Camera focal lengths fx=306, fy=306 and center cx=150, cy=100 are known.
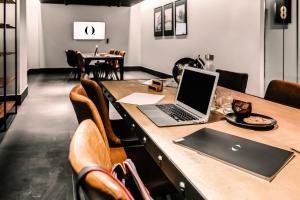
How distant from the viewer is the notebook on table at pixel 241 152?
92cm

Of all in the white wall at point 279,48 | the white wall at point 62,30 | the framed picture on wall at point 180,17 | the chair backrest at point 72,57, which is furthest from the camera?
the white wall at point 62,30

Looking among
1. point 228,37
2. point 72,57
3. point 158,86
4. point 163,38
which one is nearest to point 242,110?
point 158,86

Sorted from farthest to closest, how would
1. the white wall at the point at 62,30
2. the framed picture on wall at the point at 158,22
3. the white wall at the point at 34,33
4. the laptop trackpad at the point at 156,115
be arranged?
the white wall at the point at 62,30
the white wall at the point at 34,33
the framed picture on wall at the point at 158,22
the laptop trackpad at the point at 156,115

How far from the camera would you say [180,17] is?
766 cm

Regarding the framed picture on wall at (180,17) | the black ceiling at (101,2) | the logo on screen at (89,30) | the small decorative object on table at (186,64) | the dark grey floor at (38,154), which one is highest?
the black ceiling at (101,2)

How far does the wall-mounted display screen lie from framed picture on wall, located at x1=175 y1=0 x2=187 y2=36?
15.2ft

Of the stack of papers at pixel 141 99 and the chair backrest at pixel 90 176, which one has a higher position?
the stack of papers at pixel 141 99

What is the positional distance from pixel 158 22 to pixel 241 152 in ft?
29.0

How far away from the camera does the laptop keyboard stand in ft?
4.97

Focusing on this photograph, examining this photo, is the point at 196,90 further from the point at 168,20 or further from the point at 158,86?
the point at 168,20

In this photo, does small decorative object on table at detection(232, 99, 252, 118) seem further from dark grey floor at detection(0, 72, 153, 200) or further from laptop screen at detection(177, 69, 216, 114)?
dark grey floor at detection(0, 72, 153, 200)

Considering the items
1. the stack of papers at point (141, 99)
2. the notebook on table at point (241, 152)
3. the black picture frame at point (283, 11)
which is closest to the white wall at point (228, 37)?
the black picture frame at point (283, 11)

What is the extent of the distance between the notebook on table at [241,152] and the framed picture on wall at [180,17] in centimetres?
650

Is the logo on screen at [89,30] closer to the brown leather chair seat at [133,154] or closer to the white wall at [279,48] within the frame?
the white wall at [279,48]
